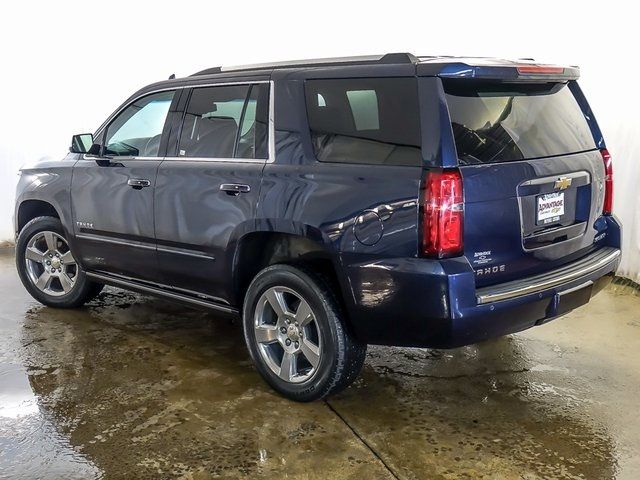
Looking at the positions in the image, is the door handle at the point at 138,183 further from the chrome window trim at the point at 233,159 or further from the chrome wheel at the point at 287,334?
the chrome wheel at the point at 287,334

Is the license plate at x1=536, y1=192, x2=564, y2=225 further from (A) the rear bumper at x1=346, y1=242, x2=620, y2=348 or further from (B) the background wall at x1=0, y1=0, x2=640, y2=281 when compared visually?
(B) the background wall at x1=0, y1=0, x2=640, y2=281

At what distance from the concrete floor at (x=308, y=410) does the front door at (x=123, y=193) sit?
55 centimetres

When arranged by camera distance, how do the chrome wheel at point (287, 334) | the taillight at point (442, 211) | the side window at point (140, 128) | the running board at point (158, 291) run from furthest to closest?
the side window at point (140, 128), the running board at point (158, 291), the chrome wheel at point (287, 334), the taillight at point (442, 211)

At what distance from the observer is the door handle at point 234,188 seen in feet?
11.6

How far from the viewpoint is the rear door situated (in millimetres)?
3600

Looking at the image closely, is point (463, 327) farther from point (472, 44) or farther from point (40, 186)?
point (472, 44)

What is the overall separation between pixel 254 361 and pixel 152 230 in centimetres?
103

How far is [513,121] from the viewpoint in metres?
3.20

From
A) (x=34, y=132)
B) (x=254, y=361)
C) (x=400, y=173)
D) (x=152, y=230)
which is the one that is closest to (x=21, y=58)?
(x=34, y=132)

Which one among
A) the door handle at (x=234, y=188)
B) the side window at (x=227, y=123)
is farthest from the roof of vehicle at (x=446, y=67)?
the door handle at (x=234, y=188)

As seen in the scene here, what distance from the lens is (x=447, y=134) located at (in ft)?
9.51

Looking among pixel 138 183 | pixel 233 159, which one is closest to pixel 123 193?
pixel 138 183

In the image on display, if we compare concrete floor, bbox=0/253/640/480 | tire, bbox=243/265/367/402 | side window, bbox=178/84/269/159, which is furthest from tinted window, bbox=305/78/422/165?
concrete floor, bbox=0/253/640/480

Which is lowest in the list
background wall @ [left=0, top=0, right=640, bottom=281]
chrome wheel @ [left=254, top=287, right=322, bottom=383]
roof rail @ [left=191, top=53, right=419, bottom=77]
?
chrome wheel @ [left=254, top=287, right=322, bottom=383]
